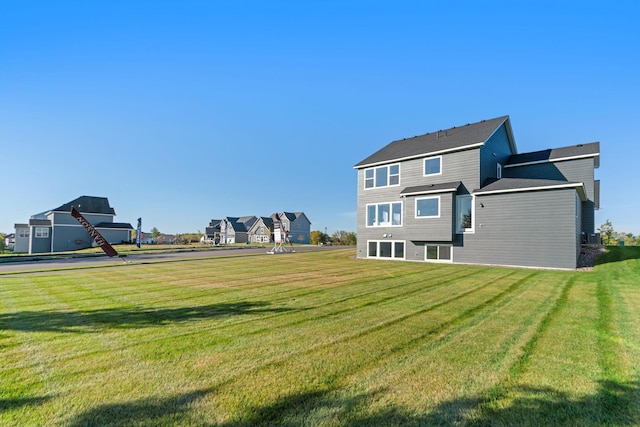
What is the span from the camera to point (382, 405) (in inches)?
104

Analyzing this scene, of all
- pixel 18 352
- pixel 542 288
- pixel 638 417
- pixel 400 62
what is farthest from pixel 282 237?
pixel 638 417

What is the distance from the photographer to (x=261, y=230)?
223 feet

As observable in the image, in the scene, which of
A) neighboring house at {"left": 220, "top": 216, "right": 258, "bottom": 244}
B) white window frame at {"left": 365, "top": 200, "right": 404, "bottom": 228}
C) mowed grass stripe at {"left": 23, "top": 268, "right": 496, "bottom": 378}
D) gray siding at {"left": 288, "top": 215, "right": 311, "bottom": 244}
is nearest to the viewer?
mowed grass stripe at {"left": 23, "top": 268, "right": 496, "bottom": 378}

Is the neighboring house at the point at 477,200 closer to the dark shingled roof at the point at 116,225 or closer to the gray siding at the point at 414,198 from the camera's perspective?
the gray siding at the point at 414,198

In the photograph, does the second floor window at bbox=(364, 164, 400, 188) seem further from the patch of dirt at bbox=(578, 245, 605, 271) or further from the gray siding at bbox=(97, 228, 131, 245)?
the gray siding at bbox=(97, 228, 131, 245)

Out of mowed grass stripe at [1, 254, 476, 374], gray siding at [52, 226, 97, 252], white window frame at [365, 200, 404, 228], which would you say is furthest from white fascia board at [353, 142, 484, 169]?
gray siding at [52, 226, 97, 252]

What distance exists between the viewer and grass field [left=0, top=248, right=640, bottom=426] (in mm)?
2566

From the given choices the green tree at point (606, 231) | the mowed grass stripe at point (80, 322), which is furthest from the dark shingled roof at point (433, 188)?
the green tree at point (606, 231)

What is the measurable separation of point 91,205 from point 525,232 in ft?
179

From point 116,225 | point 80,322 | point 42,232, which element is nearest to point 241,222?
point 116,225

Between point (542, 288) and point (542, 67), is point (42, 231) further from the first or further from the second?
point (542, 67)

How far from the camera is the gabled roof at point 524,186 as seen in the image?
1357 centimetres

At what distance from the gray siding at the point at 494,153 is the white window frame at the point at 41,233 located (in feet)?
174

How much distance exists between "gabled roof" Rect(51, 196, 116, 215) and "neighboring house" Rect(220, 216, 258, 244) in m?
29.4
